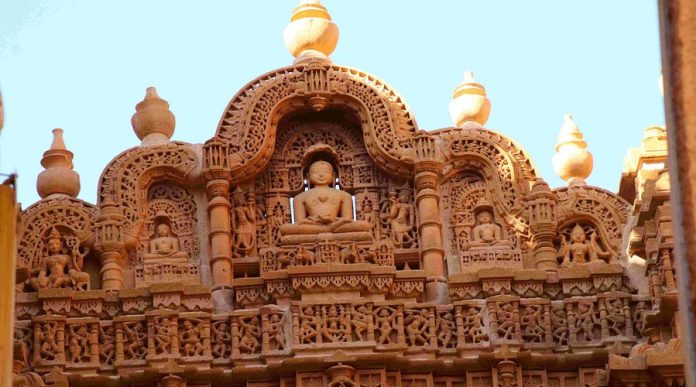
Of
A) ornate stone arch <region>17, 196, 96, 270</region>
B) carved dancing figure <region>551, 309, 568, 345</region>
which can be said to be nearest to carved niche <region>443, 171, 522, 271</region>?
carved dancing figure <region>551, 309, 568, 345</region>

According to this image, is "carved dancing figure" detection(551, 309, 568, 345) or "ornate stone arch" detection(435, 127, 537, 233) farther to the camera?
"ornate stone arch" detection(435, 127, 537, 233)

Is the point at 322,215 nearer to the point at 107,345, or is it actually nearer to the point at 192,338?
the point at 192,338

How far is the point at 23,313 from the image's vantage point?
2388 centimetres

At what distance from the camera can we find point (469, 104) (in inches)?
1033

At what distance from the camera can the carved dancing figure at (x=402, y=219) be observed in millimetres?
24906

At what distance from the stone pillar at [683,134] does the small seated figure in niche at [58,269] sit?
1275 cm

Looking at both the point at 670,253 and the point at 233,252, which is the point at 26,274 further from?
the point at 670,253

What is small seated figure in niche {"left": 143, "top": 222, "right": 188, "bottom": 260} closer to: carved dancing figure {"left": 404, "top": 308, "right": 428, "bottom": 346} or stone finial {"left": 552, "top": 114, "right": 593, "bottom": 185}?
carved dancing figure {"left": 404, "top": 308, "right": 428, "bottom": 346}

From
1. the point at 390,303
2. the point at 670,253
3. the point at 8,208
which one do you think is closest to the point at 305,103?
the point at 390,303

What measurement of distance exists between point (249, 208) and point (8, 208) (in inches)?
421

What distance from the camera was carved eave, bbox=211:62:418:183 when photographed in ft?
82.2

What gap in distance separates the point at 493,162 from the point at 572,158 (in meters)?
1.27

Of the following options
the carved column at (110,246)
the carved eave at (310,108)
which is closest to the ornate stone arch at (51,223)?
the carved column at (110,246)

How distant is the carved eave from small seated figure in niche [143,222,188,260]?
42.8 inches
